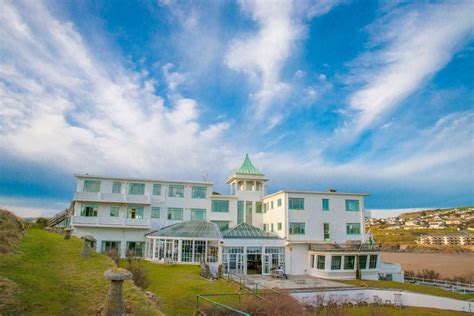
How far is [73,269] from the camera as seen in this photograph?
1546 centimetres

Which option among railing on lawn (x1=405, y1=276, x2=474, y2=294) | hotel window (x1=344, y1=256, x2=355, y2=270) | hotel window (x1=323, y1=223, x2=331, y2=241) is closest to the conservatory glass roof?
hotel window (x1=323, y1=223, x2=331, y2=241)

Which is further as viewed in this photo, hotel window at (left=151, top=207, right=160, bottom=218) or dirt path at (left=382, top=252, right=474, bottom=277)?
dirt path at (left=382, top=252, right=474, bottom=277)

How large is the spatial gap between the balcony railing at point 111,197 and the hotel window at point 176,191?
277cm

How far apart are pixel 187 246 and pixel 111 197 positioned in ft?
33.3

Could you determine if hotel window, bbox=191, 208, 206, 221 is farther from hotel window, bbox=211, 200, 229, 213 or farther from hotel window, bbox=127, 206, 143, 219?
hotel window, bbox=127, 206, 143, 219

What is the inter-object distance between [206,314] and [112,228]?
77.6ft

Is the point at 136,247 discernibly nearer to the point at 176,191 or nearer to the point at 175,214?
the point at 175,214

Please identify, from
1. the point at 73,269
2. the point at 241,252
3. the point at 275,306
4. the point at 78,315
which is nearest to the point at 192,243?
the point at 241,252

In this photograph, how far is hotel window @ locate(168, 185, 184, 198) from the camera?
120 ft

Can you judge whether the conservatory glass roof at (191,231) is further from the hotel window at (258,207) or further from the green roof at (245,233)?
the hotel window at (258,207)

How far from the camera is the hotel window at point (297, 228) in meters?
31.6

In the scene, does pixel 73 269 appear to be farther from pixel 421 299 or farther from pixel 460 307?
Answer: pixel 460 307

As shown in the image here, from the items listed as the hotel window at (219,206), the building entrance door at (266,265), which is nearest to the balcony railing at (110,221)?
the hotel window at (219,206)

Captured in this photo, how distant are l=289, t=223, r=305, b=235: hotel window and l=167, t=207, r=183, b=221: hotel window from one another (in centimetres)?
1258
